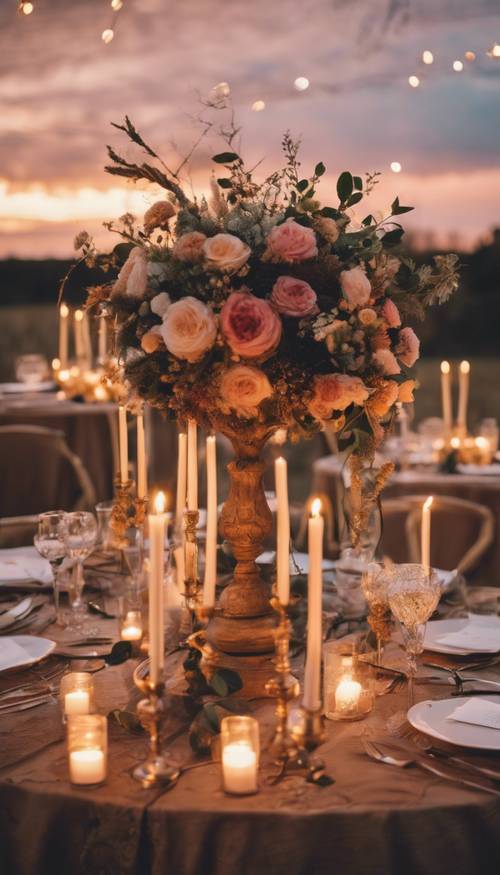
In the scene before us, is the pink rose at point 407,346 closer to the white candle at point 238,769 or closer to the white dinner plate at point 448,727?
the white dinner plate at point 448,727

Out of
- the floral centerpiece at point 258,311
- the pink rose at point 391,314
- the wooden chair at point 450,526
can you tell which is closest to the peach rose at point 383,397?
the floral centerpiece at point 258,311

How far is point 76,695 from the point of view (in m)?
1.82

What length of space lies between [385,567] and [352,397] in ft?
1.18

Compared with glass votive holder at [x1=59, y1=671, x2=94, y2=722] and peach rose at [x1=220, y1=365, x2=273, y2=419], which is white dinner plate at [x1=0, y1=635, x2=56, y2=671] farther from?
peach rose at [x1=220, y1=365, x2=273, y2=419]

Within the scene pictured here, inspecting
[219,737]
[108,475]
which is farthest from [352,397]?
[108,475]

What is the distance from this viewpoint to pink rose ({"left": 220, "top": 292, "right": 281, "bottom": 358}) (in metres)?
1.83

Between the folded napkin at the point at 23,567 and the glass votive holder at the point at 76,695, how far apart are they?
2.99 ft

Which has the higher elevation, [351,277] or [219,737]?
[351,277]

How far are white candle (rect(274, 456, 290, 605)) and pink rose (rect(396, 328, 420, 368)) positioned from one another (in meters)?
0.53

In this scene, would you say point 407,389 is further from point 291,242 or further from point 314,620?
point 314,620

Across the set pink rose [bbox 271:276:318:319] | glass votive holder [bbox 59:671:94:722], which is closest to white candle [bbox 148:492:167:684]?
glass votive holder [bbox 59:671:94:722]

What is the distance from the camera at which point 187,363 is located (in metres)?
1.95

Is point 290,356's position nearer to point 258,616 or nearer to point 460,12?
point 258,616

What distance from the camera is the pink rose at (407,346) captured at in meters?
2.07
